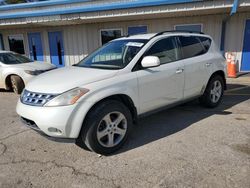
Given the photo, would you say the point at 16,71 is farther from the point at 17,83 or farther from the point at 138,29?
the point at 138,29

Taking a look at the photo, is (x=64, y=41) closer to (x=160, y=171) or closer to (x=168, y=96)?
(x=168, y=96)

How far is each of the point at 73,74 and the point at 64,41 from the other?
10169mm

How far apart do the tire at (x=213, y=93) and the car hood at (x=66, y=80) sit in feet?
8.81

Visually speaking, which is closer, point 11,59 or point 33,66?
point 33,66

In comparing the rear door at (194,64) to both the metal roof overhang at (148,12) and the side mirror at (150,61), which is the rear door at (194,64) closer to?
the side mirror at (150,61)

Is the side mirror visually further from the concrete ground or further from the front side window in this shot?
the front side window

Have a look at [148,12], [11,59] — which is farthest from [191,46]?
[11,59]

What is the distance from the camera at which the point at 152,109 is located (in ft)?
13.1

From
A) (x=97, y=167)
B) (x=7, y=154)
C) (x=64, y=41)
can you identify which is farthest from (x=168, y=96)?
(x=64, y=41)

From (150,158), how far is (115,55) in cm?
198

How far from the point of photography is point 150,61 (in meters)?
3.59

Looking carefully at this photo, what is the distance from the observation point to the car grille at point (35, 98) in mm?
3113

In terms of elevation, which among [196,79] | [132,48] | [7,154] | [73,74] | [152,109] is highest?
[132,48]

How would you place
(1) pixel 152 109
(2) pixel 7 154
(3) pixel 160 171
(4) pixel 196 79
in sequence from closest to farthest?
(3) pixel 160 171 → (2) pixel 7 154 → (1) pixel 152 109 → (4) pixel 196 79
